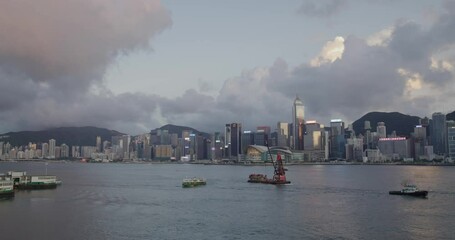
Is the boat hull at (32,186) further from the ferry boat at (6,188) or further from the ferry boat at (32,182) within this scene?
the ferry boat at (6,188)

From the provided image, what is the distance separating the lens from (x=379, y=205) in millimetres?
70500

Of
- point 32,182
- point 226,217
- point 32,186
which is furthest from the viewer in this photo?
point 32,182

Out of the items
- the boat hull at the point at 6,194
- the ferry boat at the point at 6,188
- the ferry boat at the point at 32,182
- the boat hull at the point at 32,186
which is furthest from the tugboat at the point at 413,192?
the ferry boat at the point at 32,182

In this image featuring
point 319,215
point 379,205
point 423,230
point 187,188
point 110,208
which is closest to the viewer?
point 423,230

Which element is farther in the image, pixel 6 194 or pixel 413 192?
pixel 413 192

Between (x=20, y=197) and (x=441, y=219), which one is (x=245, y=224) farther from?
(x=20, y=197)

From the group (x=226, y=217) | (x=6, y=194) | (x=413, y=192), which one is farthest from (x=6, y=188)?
(x=413, y=192)

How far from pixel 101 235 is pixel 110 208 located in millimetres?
20383


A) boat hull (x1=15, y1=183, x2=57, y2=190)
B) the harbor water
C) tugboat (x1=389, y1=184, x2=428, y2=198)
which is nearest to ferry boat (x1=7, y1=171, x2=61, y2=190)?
boat hull (x1=15, y1=183, x2=57, y2=190)

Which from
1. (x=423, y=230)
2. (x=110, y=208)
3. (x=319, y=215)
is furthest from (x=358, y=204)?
(x=110, y=208)

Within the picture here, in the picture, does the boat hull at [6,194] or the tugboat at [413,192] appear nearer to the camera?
the boat hull at [6,194]

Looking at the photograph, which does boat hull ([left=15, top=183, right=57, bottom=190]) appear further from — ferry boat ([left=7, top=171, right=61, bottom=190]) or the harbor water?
the harbor water

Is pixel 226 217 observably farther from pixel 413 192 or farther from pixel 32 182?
pixel 32 182

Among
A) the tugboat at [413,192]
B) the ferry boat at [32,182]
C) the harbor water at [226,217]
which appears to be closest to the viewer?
the harbor water at [226,217]
